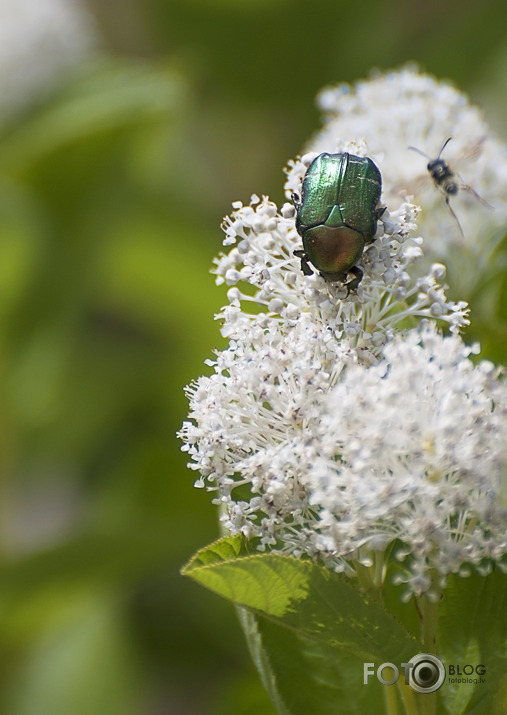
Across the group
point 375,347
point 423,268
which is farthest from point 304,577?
point 423,268

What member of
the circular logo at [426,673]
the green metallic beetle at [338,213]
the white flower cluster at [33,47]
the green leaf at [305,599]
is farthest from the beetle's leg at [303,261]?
the white flower cluster at [33,47]

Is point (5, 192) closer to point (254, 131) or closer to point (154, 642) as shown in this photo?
point (254, 131)

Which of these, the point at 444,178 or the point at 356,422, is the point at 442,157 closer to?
the point at 444,178

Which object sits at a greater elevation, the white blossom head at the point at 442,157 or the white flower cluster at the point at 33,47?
the white flower cluster at the point at 33,47

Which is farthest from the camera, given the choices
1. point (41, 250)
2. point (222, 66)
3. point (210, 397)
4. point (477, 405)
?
point (222, 66)

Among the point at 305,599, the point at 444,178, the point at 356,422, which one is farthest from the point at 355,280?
the point at 444,178

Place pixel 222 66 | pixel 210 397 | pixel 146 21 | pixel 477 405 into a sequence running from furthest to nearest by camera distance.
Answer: pixel 146 21
pixel 222 66
pixel 210 397
pixel 477 405

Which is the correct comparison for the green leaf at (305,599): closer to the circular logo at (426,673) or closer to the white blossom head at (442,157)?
the circular logo at (426,673)
